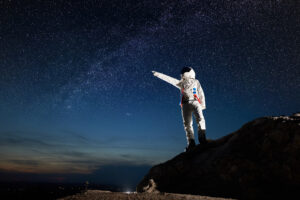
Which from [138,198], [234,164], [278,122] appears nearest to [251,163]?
[234,164]

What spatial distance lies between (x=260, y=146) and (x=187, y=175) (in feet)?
8.36

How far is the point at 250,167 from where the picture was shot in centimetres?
545

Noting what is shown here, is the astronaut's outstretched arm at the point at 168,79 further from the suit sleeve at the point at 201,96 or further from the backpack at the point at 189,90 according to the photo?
the suit sleeve at the point at 201,96

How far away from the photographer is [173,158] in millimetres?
7934

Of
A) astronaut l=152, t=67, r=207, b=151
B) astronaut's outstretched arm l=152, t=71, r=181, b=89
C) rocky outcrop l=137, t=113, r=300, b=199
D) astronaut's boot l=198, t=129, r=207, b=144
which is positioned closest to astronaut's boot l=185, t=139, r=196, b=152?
astronaut l=152, t=67, r=207, b=151

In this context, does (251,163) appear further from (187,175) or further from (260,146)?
(187,175)

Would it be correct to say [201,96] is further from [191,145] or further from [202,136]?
[191,145]

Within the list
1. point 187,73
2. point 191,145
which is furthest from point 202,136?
point 187,73

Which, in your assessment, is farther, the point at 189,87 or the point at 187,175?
the point at 189,87

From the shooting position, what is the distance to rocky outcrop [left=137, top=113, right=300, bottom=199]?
498cm

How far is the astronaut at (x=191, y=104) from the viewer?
7.82 meters

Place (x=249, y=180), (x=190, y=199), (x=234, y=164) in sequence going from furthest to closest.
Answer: (x=234, y=164), (x=249, y=180), (x=190, y=199)

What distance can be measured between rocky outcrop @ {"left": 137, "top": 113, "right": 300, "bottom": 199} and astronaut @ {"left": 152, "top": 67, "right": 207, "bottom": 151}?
3.46 ft

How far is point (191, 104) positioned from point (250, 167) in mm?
3289
